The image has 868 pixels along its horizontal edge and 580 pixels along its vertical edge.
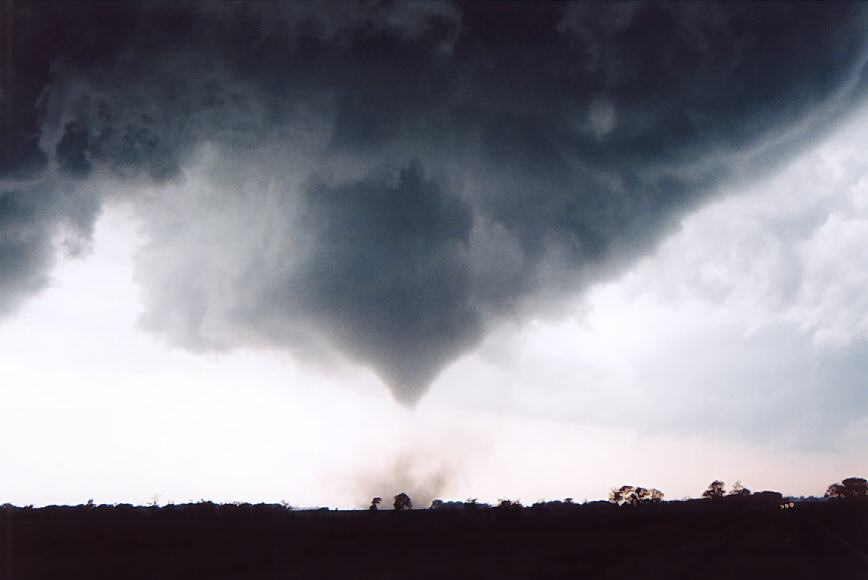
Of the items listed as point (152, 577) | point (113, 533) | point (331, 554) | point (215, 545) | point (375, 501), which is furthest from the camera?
point (375, 501)

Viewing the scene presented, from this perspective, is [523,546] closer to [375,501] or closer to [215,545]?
Answer: [215,545]

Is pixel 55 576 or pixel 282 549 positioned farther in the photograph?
pixel 282 549

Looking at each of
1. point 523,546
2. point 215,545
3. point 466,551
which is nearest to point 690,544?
point 523,546

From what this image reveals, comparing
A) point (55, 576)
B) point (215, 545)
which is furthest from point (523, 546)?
point (55, 576)

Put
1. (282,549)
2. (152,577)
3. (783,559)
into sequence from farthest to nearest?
1. (282,549)
2. (783,559)
3. (152,577)

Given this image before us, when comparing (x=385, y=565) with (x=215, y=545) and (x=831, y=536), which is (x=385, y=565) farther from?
(x=831, y=536)

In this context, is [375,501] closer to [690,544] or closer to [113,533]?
[113,533]

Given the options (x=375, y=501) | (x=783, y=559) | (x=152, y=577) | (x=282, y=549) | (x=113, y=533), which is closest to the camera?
(x=152, y=577)

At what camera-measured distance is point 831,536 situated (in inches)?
1563

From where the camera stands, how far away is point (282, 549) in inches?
1380

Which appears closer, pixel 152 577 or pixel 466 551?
pixel 152 577

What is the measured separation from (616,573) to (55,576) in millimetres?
20468

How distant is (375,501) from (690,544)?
571 ft

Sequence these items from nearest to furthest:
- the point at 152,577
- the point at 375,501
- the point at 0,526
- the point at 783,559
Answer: the point at 152,577 < the point at 783,559 < the point at 0,526 < the point at 375,501
